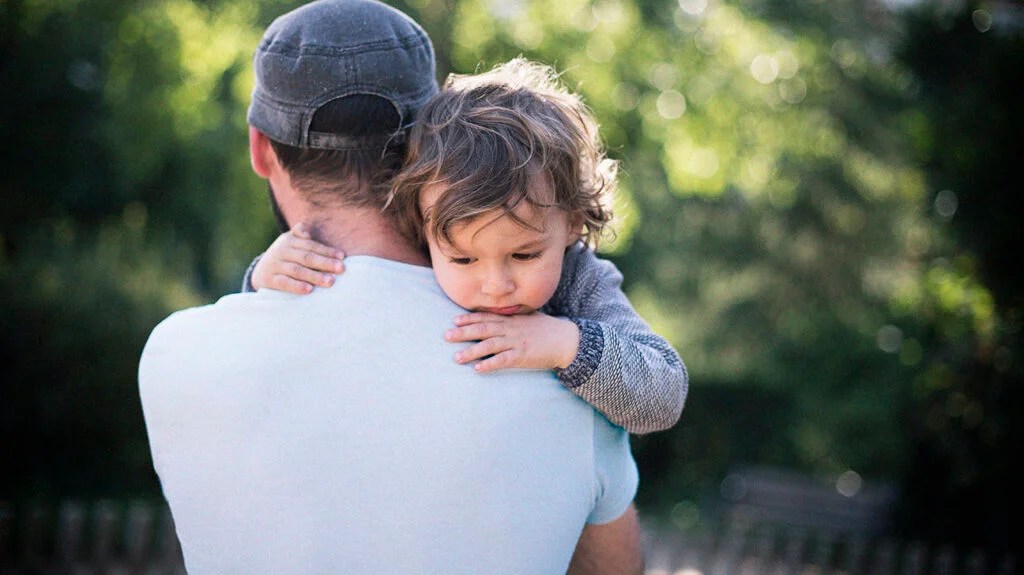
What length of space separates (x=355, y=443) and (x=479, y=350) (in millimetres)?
231

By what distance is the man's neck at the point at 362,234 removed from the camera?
5.47 feet

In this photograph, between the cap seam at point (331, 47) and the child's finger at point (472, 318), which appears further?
the cap seam at point (331, 47)

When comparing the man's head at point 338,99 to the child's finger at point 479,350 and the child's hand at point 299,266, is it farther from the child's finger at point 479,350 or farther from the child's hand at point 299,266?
the child's finger at point 479,350

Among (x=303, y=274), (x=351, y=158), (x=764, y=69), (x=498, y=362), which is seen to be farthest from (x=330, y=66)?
(x=764, y=69)

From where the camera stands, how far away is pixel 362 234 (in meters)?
1.68

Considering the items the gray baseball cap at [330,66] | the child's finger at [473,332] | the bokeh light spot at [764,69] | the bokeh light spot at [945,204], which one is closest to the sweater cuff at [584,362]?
the child's finger at [473,332]

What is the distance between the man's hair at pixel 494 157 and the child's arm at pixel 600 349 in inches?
6.2

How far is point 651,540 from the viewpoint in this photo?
6.66 m

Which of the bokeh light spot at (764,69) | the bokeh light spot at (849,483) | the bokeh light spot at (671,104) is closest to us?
the bokeh light spot at (671,104)

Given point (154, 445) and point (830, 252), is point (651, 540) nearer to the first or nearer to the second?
point (830, 252)

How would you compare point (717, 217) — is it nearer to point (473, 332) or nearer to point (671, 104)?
point (671, 104)

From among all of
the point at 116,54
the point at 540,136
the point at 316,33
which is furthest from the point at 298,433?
the point at 116,54

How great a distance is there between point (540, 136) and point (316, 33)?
0.47 meters

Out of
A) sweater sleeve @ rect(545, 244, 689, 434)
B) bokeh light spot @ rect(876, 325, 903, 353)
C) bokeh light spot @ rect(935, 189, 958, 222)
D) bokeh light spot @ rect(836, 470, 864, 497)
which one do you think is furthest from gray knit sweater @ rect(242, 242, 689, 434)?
bokeh light spot @ rect(836, 470, 864, 497)
